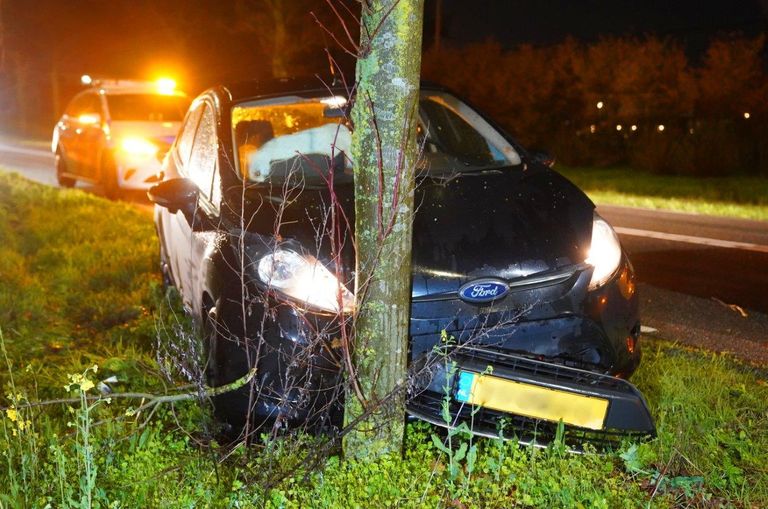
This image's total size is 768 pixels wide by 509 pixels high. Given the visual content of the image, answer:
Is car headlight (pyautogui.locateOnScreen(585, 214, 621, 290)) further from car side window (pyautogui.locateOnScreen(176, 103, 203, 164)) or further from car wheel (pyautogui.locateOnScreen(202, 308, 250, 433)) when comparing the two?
car side window (pyautogui.locateOnScreen(176, 103, 203, 164))

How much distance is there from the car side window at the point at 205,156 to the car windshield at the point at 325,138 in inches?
6.2

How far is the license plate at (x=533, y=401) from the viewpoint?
3.17 m

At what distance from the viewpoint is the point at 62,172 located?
14406 millimetres

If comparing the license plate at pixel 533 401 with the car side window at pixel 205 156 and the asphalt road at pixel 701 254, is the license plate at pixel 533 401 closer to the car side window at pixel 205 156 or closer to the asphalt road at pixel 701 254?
the car side window at pixel 205 156

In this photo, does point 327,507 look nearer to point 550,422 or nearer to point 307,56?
point 550,422

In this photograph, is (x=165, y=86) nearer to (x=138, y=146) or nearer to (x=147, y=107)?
→ (x=147, y=107)

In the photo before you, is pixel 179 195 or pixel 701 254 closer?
pixel 179 195

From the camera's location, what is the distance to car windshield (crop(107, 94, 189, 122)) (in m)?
12.5

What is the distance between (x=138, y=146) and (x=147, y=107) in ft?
3.64

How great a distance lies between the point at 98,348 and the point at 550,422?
9.64 feet

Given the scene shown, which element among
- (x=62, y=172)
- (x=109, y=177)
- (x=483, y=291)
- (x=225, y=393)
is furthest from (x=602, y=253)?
(x=62, y=172)

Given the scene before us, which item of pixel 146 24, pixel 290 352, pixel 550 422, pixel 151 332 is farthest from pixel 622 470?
pixel 146 24

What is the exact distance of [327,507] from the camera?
296cm

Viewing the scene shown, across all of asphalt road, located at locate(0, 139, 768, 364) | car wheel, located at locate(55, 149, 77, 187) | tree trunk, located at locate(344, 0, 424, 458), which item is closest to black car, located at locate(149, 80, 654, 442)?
tree trunk, located at locate(344, 0, 424, 458)
